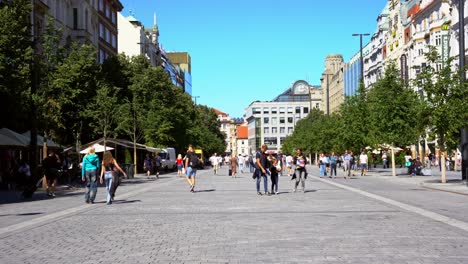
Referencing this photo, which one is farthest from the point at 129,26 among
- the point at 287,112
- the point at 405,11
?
the point at 287,112

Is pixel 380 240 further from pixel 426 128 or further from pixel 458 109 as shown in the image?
pixel 426 128

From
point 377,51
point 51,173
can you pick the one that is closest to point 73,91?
point 51,173

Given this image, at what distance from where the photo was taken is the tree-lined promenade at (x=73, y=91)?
25391mm

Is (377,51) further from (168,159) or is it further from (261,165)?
(261,165)

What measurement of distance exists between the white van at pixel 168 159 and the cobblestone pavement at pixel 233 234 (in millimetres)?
45273

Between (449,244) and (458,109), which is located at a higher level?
(458,109)

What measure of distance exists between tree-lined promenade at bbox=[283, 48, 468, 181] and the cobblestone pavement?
33.8 ft

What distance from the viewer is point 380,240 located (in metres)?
9.26

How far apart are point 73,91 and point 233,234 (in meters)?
21.5

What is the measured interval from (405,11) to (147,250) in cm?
7765

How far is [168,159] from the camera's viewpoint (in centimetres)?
6406

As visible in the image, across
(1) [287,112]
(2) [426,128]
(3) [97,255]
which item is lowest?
(3) [97,255]

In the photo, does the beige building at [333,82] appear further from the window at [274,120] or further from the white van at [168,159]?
the white van at [168,159]

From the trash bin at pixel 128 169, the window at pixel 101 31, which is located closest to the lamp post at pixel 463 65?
the trash bin at pixel 128 169
